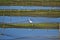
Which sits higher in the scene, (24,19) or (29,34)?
(24,19)

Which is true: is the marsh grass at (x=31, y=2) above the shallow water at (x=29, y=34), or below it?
above

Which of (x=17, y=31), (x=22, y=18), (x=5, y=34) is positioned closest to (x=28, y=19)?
(x=22, y=18)

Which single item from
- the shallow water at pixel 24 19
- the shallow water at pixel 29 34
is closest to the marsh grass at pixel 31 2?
the shallow water at pixel 24 19

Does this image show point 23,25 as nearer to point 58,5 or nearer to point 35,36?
point 35,36

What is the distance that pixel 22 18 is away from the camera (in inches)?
84.5

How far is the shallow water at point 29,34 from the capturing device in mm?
2152

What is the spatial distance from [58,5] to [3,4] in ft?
2.45

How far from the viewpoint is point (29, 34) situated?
2164 mm

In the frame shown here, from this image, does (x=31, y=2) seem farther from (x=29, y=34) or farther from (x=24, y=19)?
(x=29, y=34)

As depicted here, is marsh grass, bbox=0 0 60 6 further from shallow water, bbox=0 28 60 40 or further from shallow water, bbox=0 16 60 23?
shallow water, bbox=0 28 60 40

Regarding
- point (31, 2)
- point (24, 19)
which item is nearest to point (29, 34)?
point (24, 19)

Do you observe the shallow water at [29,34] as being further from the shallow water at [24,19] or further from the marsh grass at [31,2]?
the marsh grass at [31,2]

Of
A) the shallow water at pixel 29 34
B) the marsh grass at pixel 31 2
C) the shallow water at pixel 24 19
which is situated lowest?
the shallow water at pixel 29 34

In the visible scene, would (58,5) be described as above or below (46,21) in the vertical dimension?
above
